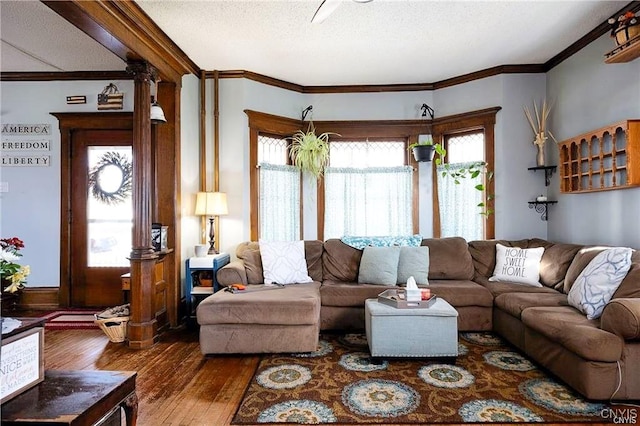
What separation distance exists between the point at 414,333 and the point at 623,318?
1316 mm

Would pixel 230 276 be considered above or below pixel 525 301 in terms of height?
above

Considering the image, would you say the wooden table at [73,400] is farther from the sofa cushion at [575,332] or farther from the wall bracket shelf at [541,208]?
the wall bracket shelf at [541,208]

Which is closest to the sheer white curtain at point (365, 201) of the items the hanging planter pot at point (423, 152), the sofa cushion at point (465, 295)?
the hanging planter pot at point (423, 152)

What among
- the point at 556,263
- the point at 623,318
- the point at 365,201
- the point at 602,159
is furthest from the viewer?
the point at 365,201

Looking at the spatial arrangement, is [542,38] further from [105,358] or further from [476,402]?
[105,358]

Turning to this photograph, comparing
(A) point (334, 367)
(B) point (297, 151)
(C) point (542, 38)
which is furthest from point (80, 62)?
(C) point (542, 38)

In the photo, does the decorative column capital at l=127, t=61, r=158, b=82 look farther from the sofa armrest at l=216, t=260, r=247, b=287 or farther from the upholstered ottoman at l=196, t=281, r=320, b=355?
the upholstered ottoman at l=196, t=281, r=320, b=355

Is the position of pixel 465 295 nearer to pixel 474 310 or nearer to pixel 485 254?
pixel 474 310

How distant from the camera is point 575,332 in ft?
8.43

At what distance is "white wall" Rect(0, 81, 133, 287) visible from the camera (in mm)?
5129

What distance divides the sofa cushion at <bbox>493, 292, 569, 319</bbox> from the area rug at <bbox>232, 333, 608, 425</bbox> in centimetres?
36

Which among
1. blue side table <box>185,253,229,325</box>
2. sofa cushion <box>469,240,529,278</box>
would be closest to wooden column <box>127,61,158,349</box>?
blue side table <box>185,253,229,325</box>

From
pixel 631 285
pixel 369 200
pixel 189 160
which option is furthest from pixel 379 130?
pixel 631 285

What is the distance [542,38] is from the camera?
403 centimetres
